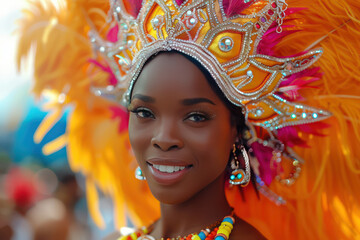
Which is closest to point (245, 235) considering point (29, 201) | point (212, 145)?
point (212, 145)

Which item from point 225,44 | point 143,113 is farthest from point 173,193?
point 225,44

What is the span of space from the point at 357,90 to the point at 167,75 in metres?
0.82

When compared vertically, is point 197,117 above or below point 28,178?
above

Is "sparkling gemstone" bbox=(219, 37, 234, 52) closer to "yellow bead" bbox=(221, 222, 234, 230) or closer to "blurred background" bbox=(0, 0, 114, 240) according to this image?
"yellow bead" bbox=(221, 222, 234, 230)

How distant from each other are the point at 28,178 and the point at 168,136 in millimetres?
3136

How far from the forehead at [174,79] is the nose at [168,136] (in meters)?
0.10

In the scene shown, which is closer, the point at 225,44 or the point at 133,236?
the point at 225,44

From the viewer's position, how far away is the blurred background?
3207 mm

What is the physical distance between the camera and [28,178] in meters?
4.26

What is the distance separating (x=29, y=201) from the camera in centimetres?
370

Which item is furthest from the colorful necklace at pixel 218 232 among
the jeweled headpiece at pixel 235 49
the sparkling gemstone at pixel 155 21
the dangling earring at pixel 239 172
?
the sparkling gemstone at pixel 155 21

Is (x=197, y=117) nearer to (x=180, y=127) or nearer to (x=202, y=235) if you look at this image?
(x=180, y=127)

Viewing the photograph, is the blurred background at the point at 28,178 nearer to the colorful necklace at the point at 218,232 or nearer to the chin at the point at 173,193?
the chin at the point at 173,193

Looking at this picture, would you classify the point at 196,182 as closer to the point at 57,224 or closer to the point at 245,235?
the point at 245,235
